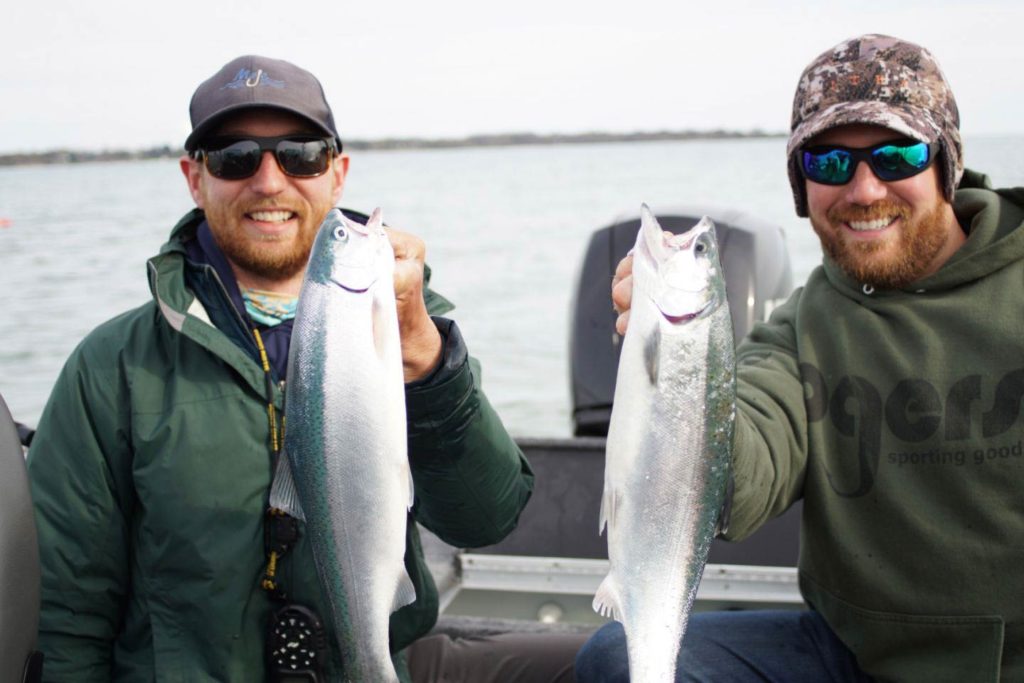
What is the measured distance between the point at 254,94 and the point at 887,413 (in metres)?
2.20

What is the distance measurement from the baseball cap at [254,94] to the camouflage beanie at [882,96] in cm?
161

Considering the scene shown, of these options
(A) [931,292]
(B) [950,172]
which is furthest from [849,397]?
(B) [950,172]

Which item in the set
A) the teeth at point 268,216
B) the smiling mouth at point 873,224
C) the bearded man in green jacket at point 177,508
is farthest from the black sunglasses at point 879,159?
the teeth at point 268,216

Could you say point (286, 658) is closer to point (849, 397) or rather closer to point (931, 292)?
point (849, 397)

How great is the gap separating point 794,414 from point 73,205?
43.8 metres

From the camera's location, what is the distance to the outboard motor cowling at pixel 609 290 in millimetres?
5789

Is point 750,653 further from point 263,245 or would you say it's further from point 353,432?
point 263,245

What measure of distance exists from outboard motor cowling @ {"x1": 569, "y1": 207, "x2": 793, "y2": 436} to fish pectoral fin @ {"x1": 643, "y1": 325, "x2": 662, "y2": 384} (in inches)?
137

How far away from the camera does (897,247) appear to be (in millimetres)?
3334

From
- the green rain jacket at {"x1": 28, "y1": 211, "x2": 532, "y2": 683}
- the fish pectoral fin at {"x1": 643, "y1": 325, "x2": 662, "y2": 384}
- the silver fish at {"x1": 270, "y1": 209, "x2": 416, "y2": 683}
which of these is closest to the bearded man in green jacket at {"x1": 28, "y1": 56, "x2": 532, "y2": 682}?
the green rain jacket at {"x1": 28, "y1": 211, "x2": 532, "y2": 683}

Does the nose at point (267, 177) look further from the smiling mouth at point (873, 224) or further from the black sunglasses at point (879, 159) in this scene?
the smiling mouth at point (873, 224)

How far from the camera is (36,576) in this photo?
258 cm

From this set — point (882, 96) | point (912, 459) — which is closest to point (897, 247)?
point (882, 96)

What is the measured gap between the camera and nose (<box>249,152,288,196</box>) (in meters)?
3.21
